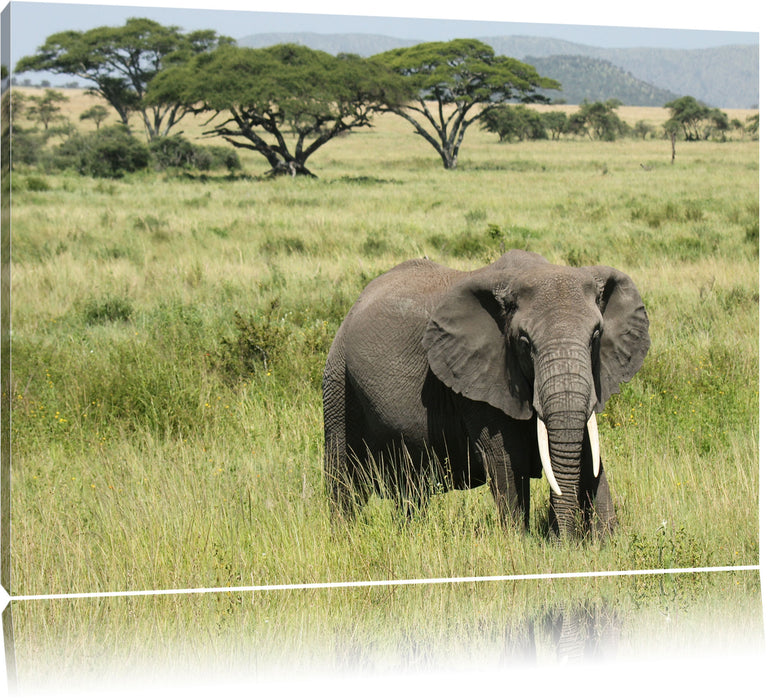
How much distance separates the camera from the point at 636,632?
4.41 meters

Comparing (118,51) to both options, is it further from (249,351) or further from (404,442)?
(404,442)

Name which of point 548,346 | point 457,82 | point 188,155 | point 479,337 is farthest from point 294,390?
point 188,155

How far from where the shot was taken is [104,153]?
21.9 meters

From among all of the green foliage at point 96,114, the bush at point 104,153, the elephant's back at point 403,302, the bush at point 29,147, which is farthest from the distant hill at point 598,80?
the bush at point 104,153

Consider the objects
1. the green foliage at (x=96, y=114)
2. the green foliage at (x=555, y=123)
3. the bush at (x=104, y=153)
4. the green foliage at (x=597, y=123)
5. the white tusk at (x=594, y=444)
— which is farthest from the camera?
the bush at (x=104, y=153)

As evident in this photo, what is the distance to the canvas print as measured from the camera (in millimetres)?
4133

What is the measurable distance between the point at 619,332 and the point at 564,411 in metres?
0.61

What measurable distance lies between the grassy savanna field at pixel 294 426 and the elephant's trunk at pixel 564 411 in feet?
1.87

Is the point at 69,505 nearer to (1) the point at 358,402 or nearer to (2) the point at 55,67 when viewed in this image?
(1) the point at 358,402

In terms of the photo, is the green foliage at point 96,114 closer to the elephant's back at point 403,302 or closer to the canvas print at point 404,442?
the canvas print at point 404,442

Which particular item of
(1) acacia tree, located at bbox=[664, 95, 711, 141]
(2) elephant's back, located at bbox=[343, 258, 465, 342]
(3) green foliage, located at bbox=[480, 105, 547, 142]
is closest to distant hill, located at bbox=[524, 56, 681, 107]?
(1) acacia tree, located at bbox=[664, 95, 711, 141]

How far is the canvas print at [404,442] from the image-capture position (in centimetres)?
413

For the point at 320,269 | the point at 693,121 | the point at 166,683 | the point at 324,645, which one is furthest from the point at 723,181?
the point at 166,683

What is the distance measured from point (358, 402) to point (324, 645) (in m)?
1.20
